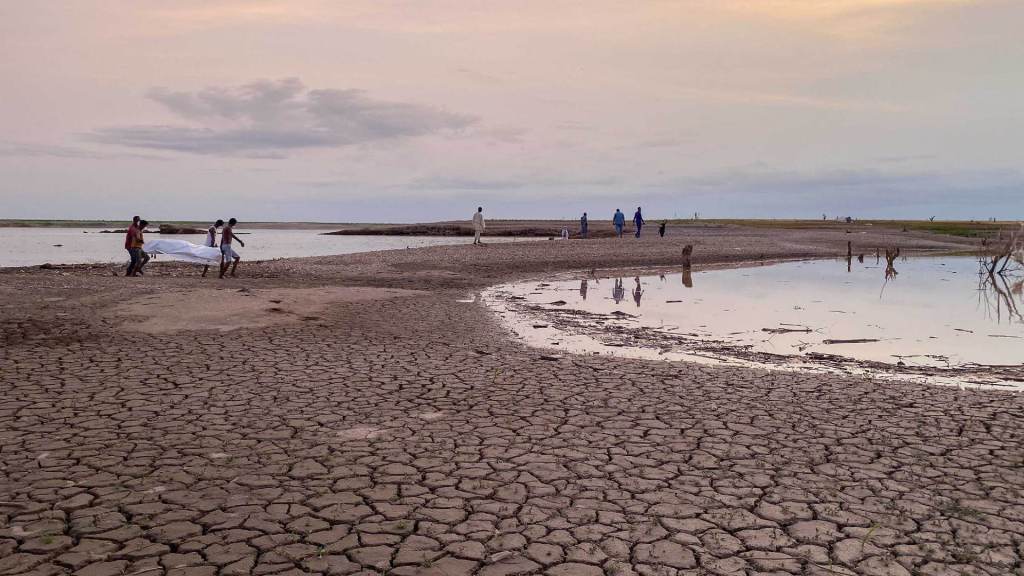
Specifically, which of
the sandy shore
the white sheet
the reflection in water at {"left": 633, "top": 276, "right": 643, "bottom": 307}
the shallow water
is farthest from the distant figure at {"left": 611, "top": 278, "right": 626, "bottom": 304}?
the shallow water

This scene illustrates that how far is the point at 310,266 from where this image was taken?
92.9 ft

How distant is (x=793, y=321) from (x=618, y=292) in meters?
6.78

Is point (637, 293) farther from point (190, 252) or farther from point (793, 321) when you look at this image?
point (190, 252)

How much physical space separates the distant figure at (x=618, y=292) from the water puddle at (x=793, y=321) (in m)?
0.04

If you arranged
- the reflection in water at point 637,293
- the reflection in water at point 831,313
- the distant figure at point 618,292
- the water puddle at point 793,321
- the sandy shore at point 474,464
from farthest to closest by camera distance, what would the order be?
the distant figure at point 618,292 → the reflection in water at point 637,293 → the reflection in water at point 831,313 → the water puddle at point 793,321 → the sandy shore at point 474,464

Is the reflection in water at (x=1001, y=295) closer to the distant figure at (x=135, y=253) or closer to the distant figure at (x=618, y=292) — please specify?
the distant figure at (x=618, y=292)

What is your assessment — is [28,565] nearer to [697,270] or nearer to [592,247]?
[697,270]

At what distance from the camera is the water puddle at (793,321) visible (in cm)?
1201

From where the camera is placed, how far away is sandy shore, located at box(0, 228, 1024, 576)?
184 inches

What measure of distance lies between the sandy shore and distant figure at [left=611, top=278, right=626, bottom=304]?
9529 mm

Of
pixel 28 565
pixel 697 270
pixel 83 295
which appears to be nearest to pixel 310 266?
pixel 83 295

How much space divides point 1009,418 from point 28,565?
353 inches

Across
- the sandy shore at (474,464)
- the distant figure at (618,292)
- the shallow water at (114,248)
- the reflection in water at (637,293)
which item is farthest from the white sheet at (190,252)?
the sandy shore at (474,464)

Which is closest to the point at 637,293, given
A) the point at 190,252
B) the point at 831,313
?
the point at 831,313
